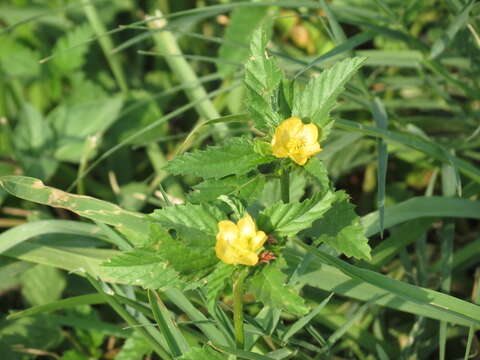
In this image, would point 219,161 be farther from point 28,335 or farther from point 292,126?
point 28,335

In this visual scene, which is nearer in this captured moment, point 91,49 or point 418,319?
point 418,319

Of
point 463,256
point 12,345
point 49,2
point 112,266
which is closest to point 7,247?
point 12,345

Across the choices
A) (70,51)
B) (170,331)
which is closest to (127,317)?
(170,331)

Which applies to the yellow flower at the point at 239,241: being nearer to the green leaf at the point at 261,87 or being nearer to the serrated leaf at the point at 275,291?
the serrated leaf at the point at 275,291

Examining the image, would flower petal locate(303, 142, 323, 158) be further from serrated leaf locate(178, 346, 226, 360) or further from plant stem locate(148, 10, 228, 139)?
plant stem locate(148, 10, 228, 139)

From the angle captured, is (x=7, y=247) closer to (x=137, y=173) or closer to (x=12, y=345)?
(x=12, y=345)
